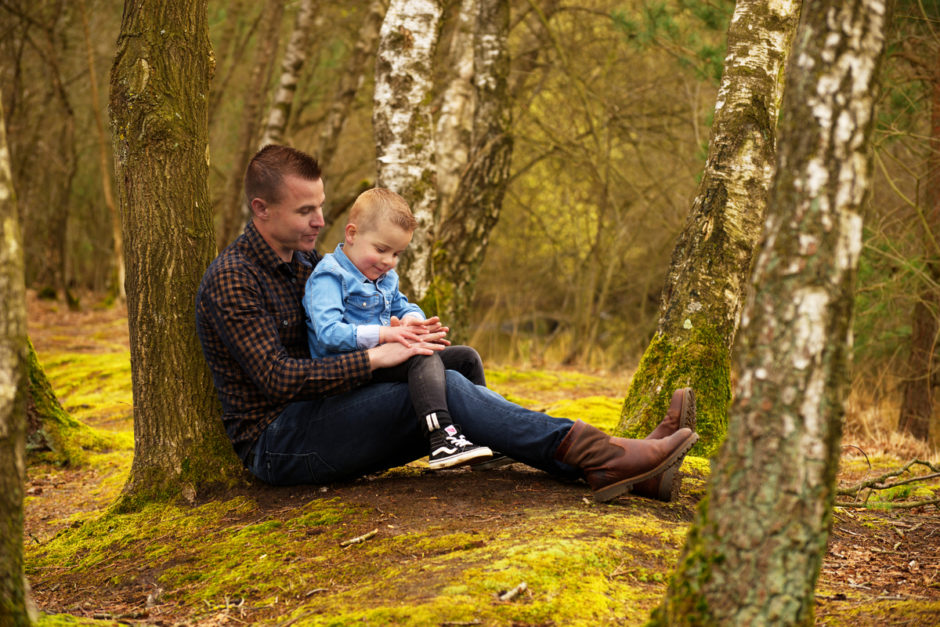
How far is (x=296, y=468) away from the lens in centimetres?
350

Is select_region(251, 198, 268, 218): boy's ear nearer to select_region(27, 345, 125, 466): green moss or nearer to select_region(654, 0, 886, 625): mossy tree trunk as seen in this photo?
select_region(654, 0, 886, 625): mossy tree trunk

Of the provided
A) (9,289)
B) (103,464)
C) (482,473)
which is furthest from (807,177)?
(103,464)

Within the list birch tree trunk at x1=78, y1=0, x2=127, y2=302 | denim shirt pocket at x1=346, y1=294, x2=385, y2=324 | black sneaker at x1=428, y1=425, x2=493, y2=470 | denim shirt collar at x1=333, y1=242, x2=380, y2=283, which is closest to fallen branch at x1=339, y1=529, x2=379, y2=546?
black sneaker at x1=428, y1=425, x2=493, y2=470

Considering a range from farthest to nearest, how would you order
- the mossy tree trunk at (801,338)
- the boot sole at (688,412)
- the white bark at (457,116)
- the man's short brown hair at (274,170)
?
the white bark at (457,116) < the man's short brown hair at (274,170) < the boot sole at (688,412) < the mossy tree trunk at (801,338)

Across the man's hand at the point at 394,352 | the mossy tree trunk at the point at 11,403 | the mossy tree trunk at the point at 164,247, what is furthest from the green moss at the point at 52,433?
the mossy tree trunk at the point at 11,403

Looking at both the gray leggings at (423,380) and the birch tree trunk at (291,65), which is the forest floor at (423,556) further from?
the birch tree trunk at (291,65)

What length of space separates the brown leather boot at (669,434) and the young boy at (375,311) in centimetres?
71

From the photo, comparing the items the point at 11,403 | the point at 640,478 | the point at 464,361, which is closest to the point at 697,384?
the point at 640,478

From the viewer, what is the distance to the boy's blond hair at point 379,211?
A: 3508mm

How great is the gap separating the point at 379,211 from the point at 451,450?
112 cm

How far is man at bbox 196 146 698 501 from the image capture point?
10.8ft

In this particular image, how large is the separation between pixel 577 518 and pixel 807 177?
171 centimetres

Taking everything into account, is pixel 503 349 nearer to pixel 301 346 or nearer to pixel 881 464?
pixel 881 464

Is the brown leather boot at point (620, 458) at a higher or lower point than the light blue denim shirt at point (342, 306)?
lower
